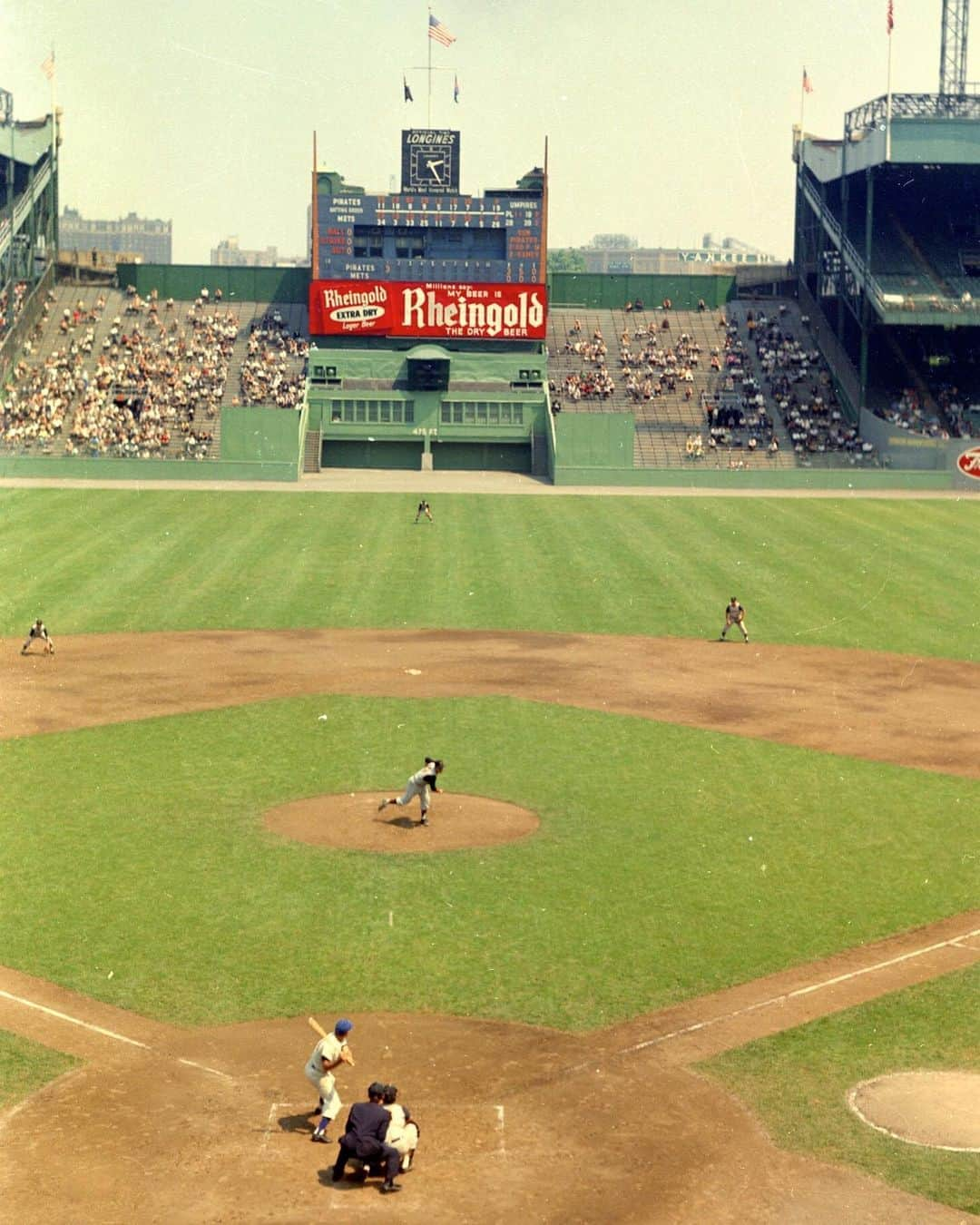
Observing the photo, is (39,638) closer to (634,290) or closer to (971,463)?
(971,463)

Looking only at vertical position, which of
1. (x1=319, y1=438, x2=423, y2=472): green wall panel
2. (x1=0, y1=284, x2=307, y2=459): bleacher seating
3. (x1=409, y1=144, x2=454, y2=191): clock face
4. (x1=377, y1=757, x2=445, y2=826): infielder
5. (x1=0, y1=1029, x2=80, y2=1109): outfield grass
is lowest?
(x1=0, y1=1029, x2=80, y2=1109): outfield grass

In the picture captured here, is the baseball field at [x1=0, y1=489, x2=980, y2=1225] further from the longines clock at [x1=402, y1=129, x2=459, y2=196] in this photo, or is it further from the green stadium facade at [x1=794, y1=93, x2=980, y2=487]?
the longines clock at [x1=402, y1=129, x2=459, y2=196]

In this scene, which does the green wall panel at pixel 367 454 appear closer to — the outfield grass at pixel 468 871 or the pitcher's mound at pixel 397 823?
the outfield grass at pixel 468 871

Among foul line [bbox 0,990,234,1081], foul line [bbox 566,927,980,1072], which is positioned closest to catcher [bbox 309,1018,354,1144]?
foul line [bbox 0,990,234,1081]

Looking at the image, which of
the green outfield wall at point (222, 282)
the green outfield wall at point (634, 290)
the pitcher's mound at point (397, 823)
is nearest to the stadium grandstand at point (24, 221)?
the green outfield wall at point (222, 282)

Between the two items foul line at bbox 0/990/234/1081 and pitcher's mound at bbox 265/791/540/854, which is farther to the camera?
pitcher's mound at bbox 265/791/540/854

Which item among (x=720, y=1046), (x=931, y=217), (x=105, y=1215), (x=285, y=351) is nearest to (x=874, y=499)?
(x=931, y=217)
